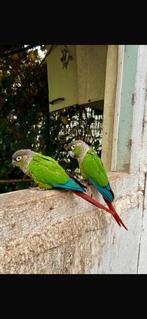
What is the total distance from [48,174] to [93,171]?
17.6 inches

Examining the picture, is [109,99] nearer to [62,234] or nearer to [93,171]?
[93,171]

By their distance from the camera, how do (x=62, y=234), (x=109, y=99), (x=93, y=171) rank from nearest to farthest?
(x=62, y=234), (x=93, y=171), (x=109, y=99)

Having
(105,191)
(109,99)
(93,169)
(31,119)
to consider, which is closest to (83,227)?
(105,191)

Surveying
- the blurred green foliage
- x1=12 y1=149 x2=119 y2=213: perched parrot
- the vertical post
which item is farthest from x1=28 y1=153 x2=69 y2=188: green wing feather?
the blurred green foliage

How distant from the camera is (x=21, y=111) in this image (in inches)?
251

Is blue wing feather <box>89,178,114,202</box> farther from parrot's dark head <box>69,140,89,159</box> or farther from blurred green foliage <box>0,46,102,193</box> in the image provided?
blurred green foliage <box>0,46,102,193</box>

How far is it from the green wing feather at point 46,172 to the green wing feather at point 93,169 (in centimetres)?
36

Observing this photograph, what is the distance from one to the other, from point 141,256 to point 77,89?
76.0 inches

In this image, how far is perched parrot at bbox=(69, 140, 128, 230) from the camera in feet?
10.1

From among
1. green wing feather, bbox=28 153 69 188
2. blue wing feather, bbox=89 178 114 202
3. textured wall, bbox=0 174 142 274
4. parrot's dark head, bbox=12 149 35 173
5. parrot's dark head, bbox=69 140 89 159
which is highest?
parrot's dark head, bbox=69 140 89 159

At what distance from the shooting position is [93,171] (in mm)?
3078

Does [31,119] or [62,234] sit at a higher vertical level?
[31,119]

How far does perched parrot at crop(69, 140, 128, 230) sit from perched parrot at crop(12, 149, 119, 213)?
29 centimetres

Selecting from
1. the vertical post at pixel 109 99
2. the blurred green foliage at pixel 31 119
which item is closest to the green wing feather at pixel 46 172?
the vertical post at pixel 109 99
